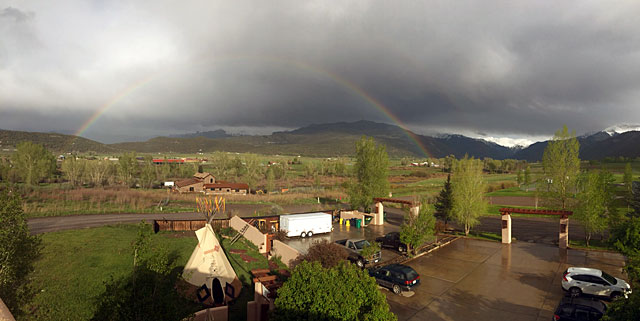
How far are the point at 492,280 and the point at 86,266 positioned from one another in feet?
80.3

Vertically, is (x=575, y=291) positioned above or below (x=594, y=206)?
below

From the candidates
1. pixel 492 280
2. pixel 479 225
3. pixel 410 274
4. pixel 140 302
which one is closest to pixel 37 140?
pixel 479 225

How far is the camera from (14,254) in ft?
27.0

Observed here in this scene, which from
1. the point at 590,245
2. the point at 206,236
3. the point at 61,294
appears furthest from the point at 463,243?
the point at 61,294

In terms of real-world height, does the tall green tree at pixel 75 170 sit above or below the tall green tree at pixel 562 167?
below

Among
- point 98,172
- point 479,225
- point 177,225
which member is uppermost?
point 98,172

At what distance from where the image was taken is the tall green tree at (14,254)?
7.82 m

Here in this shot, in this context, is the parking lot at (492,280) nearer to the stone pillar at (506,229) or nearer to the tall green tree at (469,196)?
the stone pillar at (506,229)

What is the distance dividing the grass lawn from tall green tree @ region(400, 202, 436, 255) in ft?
36.1

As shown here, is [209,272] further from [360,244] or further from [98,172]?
[98,172]

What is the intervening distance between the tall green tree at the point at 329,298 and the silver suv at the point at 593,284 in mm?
12995

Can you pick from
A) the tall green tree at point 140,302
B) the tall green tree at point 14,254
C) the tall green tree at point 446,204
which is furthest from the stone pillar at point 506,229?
the tall green tree at point 14,254

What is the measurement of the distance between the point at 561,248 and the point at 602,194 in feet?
17.3

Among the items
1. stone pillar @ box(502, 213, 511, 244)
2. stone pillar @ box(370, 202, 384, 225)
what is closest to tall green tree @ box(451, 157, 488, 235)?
stone pillar @ box(502, 213, 511, 244)
